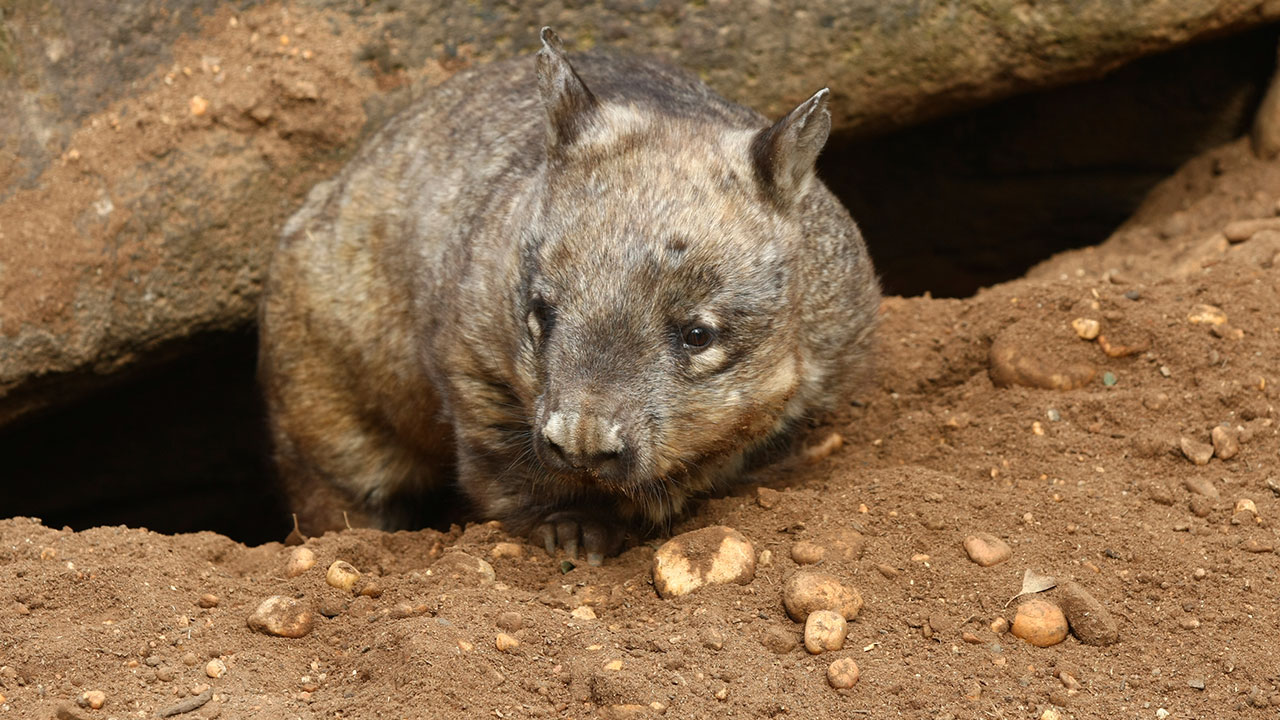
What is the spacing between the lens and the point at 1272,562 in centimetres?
322

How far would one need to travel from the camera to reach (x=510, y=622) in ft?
10.1

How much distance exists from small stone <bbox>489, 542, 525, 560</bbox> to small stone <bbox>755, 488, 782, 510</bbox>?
0.74 meters

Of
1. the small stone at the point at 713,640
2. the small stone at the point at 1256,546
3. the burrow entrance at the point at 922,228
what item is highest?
the small stone at the point at 713,640

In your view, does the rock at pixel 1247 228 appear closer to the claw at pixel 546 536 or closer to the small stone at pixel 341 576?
the claw at pixel 546 536

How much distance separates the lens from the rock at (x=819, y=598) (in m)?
3.09

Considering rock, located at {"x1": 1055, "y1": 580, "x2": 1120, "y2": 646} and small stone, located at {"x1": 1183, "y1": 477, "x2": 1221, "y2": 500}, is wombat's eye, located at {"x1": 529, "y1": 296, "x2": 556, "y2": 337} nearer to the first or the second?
rock, located at {"x1": 1055, "y1": 580, "x2": 1120, "y2": 646}

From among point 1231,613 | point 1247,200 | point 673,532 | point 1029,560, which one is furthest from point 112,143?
point 1247,200

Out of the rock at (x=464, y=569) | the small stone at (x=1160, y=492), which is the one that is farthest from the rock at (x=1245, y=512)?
the rock at (x=464, y=569)

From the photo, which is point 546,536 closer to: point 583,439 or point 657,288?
point 583,439

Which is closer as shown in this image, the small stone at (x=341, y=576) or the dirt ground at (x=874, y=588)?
the dirt ground at (x=874, y=588)

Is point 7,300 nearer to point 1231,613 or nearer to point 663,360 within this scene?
point 663,360

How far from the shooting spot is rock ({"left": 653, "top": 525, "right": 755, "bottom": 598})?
3275mm

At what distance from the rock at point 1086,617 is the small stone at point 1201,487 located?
26.0 inches

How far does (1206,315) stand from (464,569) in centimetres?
273
